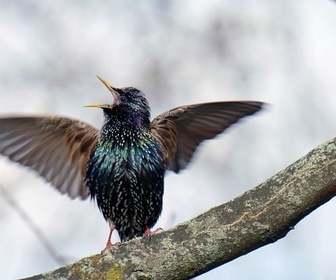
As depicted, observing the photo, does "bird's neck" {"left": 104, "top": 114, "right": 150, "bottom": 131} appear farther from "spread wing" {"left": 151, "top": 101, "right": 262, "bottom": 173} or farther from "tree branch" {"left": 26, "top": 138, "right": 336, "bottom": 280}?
"tree branch" {"left": 26, "top": 138, "right": 336, "bottom": 280}

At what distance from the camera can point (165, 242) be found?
8.75ft

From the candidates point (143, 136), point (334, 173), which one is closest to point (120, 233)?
point (143, 136)

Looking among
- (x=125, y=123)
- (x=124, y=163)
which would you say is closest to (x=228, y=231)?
(x=124, y=163)

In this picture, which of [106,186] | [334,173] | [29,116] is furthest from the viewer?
[29,116]

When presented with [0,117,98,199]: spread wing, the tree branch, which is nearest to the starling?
[0,117,98,199]: spread wing

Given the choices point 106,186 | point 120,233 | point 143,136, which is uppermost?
point 143,136

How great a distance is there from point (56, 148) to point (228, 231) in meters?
2.15

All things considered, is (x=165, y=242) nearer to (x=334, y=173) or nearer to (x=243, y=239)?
(x=243, y=239)

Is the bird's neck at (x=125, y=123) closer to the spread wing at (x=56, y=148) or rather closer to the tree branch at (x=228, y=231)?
the spread wing at (x=56, y=148)

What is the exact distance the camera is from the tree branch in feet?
8.35

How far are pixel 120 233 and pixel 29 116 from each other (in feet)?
2.89

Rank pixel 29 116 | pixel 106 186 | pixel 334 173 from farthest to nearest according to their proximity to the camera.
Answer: pixel 29 116 → pixel 106 186 → pixel 334 173

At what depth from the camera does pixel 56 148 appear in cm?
453

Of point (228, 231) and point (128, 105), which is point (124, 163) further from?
point (228, 231)
